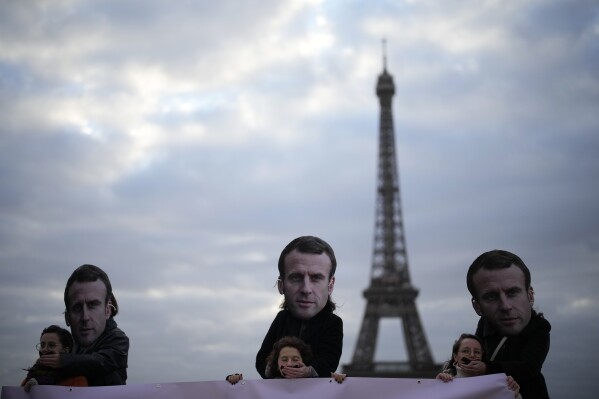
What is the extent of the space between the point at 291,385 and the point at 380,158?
174ft

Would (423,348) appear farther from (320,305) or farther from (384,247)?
(320,305)

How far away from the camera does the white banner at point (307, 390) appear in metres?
5.93

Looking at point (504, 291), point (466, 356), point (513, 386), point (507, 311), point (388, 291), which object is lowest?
point (513, 386)

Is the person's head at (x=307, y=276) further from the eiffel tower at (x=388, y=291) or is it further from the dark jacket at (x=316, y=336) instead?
the eiffel tower at (x=388, y=291)

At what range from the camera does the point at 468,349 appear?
19.9 feet

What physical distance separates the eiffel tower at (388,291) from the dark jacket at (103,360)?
42066 millimetres

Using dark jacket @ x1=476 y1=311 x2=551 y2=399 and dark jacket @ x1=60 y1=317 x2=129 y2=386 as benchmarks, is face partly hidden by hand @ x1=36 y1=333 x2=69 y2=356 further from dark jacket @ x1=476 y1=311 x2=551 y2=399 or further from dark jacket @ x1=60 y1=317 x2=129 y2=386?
dark jacket @ x1=476 y1=311 x2=551 y2=399

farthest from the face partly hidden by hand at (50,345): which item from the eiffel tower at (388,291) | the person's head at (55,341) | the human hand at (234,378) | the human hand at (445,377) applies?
the eiffel tower at (388,291)

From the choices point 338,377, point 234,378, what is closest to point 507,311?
point 338,377

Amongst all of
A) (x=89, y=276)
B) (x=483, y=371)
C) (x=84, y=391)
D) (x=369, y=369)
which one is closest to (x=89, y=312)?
(x=89, y=276)

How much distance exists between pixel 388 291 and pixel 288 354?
49.0m

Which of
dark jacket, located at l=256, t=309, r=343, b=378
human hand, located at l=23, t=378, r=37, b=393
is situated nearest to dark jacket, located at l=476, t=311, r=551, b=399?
dark jacket, located at l=256, t=309, r=343, b=378

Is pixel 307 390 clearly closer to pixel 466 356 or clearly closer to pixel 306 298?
pixel 306 298

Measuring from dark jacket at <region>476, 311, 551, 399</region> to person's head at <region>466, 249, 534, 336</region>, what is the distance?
0.08m
